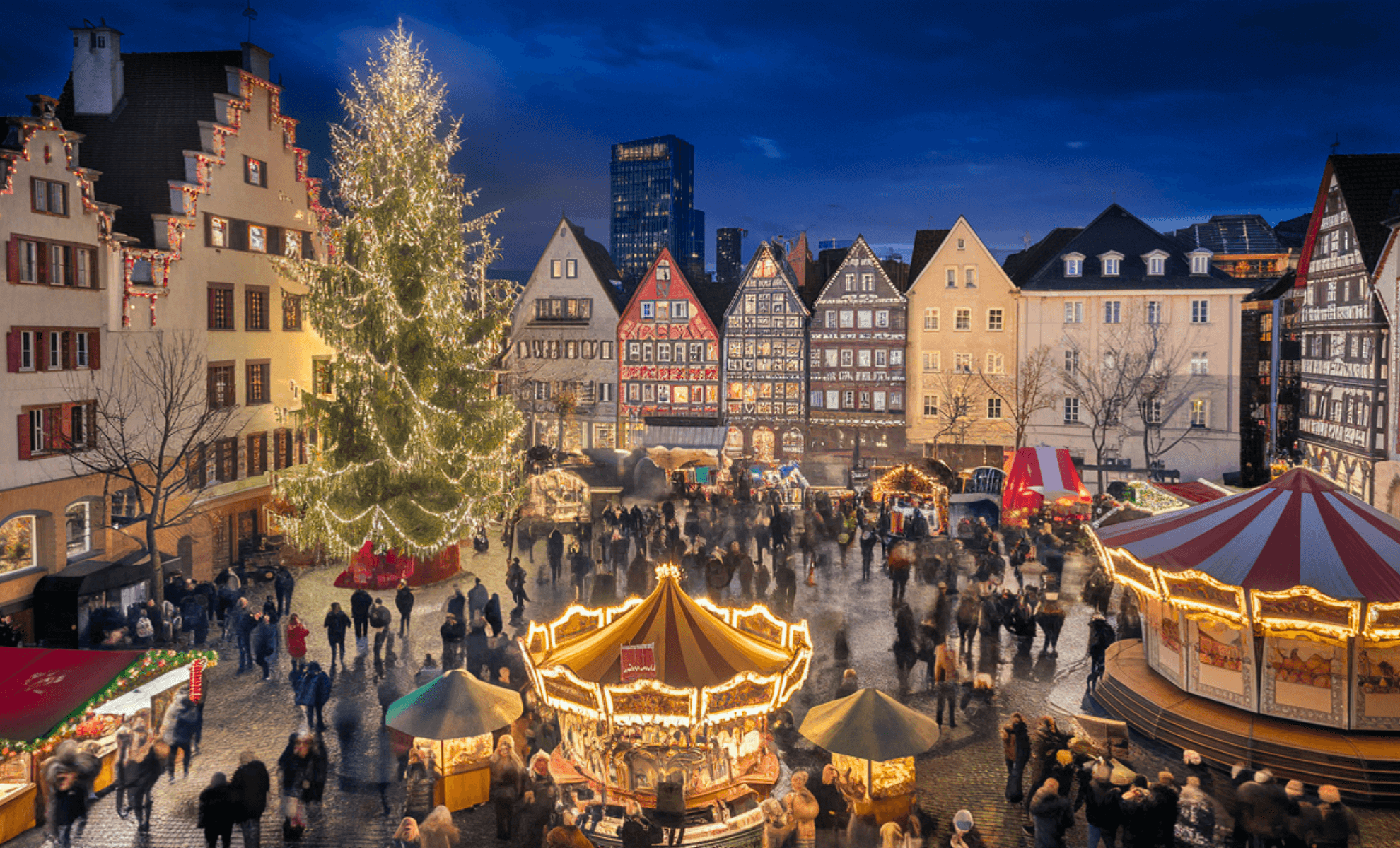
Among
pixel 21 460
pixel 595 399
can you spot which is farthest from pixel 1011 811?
pixel 595 399

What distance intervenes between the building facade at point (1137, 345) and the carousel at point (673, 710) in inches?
1307

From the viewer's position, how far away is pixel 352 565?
A: 2362 centimetres

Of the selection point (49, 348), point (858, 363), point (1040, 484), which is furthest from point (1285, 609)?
point (858, 363)

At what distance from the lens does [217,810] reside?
32.6ft

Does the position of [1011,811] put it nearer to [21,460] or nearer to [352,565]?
[352,565]

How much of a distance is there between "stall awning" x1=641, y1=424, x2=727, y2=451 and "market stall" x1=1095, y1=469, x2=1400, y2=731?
2576cm

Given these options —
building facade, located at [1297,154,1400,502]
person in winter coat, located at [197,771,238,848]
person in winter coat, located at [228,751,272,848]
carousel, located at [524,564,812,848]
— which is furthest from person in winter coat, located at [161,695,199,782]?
building facade, located at [1297,154,1400,502]

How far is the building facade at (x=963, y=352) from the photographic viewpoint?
44719mm

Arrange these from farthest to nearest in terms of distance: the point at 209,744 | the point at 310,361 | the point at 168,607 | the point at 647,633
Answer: the point at 310,361 → the point at 168,607 → the point at 209,744 → the point at 647,633

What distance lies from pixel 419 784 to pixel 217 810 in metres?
2.19

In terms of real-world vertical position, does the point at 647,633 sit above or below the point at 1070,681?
above

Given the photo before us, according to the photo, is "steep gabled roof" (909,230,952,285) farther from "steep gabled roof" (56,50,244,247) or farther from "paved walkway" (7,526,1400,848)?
"steep gabled roof" (56,50,244,247)

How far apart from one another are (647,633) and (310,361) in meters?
21.3

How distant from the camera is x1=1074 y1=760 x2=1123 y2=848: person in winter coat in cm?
998
